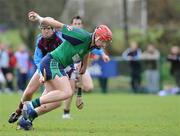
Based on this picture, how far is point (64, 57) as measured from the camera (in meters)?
12.5

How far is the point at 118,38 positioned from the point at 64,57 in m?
37.0

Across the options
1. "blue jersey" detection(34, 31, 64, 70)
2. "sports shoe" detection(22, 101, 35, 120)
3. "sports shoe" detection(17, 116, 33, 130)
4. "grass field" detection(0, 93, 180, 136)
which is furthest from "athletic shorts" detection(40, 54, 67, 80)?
"blue jersey" detection(34, 31, 64, 70)

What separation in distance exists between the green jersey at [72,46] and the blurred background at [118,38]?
63.5 feet

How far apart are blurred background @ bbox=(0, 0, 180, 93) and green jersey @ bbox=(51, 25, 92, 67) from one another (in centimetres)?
1935

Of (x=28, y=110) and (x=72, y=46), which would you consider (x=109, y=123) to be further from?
(x=72, y=46)

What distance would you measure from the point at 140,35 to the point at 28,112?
36764 mm

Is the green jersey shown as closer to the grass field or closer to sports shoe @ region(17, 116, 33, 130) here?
sports shoe @ region(17, 116, 33, 130)

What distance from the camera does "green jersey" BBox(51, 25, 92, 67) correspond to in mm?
12336

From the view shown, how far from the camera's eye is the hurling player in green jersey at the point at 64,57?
40.6 ft

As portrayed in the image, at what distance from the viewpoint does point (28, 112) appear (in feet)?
41.5

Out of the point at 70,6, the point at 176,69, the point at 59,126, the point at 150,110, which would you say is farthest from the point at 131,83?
the point at 70,6

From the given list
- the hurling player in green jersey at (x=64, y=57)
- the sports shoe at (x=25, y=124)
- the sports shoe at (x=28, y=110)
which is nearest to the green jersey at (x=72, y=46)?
the hurling player in green jersey at (x=64, y=57)

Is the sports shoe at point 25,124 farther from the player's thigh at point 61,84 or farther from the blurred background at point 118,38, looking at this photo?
the blurred background at point 118,38

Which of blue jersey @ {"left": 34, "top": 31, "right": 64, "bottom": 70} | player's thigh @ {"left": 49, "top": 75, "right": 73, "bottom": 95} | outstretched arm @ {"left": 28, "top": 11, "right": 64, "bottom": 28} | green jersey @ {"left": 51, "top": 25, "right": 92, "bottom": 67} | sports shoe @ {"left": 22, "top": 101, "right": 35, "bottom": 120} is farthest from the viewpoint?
blue jersey @ {"left": 34, "top": 31, "right": 64, "bottom": 70}
